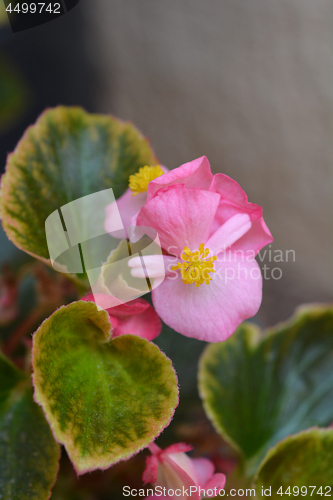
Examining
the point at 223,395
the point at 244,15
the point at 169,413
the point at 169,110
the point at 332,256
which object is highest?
the point at 244,15

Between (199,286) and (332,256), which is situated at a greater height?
(199,286)

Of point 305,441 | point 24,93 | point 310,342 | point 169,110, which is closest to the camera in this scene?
point 305,441

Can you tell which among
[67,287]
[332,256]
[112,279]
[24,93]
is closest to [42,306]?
[67,287]

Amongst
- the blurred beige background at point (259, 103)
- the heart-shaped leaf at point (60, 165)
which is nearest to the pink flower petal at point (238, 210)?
the heart-shaped leaf at point (60, 165)

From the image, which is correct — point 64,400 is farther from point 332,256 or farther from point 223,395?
point 332,256

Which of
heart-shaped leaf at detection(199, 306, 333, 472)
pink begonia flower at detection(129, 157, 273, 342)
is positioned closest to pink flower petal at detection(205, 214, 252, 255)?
pink begonia flower at detection(129, 157, 273, 342)

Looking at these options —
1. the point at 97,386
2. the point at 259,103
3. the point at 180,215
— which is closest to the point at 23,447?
the point at 97,386

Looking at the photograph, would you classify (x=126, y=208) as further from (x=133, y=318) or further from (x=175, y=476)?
(x=175, y=476)
